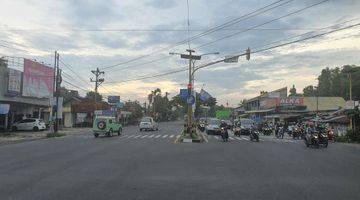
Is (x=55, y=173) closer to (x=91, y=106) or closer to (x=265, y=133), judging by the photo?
(x=265, y=133)

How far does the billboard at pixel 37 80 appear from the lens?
54.8 metres

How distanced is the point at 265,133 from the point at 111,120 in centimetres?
1966

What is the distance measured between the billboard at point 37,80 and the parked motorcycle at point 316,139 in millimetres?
34497

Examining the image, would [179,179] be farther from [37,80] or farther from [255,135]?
[37,80]

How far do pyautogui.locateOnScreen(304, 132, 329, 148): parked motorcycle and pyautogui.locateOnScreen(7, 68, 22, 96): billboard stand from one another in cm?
3232

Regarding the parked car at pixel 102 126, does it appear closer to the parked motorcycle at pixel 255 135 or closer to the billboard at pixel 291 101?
the parked motorcycle at pixel 255 135

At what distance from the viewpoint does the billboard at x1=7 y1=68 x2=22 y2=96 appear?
50625 millimetres

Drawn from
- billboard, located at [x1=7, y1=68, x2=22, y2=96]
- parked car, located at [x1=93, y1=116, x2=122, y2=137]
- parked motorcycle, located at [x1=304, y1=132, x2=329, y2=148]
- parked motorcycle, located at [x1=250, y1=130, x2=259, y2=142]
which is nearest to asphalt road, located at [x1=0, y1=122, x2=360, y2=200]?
parked motorcycle, located at [x1=304, y1=132, x2=329, y2=148]

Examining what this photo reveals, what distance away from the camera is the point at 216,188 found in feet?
40.5

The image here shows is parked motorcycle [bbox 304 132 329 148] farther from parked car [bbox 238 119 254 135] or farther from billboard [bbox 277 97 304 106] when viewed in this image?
billboard [bbox 277 97 304 106]

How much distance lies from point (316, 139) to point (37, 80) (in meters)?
38.0

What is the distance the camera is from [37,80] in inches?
2293

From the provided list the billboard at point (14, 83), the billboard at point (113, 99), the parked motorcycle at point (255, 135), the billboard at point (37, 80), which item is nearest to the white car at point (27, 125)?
the billboard at point (37, 80)


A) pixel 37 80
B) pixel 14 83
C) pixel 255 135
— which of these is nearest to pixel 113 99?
pixel 37 80
